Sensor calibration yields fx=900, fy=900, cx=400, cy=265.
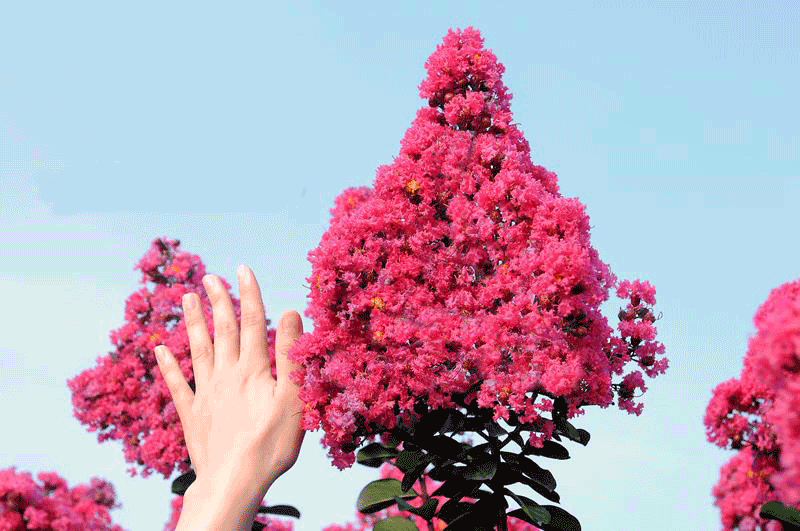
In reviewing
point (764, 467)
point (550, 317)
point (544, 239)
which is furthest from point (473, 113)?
point (764, 467)

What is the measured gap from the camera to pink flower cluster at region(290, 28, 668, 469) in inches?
186

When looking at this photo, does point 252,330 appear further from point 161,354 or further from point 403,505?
point 403,505

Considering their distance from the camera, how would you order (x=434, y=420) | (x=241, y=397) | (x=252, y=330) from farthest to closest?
(x=252, y=330)
(x=241, y=397)
(x=434, y=420)

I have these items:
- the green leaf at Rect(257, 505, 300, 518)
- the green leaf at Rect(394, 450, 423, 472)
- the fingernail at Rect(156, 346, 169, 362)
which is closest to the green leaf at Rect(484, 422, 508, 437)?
the green leaf at Rect(394, 450, 423, 472)

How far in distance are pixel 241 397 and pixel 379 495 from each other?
118 centimetres

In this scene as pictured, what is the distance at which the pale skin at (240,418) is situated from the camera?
5.62 m

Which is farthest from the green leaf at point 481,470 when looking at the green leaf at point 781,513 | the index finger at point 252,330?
the index finger at point 252,330

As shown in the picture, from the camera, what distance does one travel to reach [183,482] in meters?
6.53

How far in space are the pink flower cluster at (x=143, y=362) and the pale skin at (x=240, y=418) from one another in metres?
2.03

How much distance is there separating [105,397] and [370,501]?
429 cm

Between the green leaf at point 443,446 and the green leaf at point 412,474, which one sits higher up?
the green leaf at point 443,446

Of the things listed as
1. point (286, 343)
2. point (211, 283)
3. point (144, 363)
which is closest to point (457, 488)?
point (286, 343)

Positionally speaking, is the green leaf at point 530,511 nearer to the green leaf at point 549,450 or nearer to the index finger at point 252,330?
the green leaf at point 549,450

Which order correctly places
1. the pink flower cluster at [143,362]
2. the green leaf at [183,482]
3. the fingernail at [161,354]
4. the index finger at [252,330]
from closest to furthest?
the index finger at [252,330], the green leaf at [183,482], the fingernail at [161,354], the pink flower cluster at [143,362]
